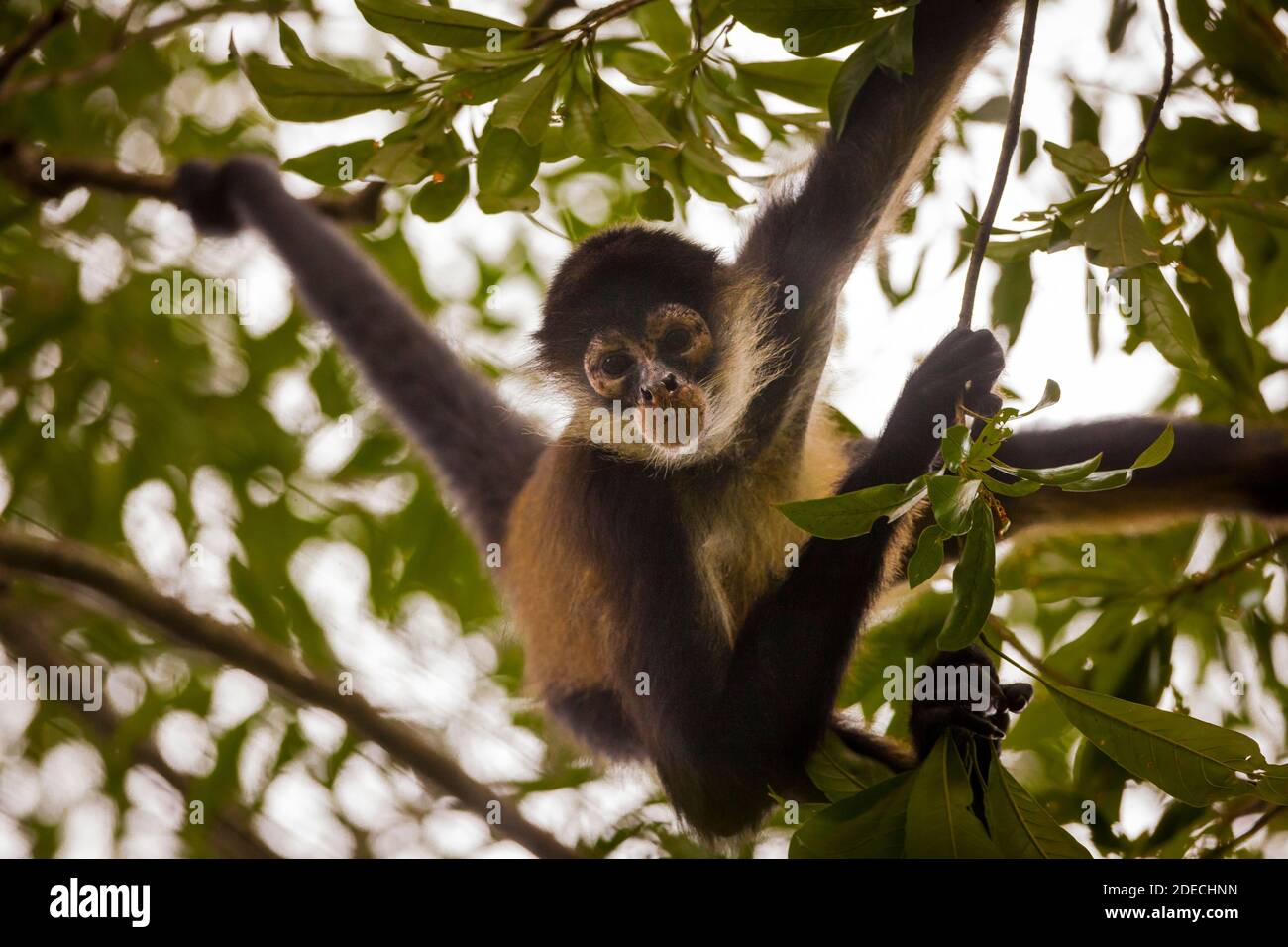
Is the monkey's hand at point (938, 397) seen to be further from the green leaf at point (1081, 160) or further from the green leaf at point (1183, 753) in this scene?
the green leaf at point (1183, 753)

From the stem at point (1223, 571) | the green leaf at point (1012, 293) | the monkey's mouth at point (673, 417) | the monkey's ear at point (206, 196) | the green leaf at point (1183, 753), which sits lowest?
the green leaf at point (1183, 753)

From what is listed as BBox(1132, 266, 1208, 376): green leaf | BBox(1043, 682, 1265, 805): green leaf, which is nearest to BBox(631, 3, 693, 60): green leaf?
BBox(1132, 266, 1208, 376): green leaf

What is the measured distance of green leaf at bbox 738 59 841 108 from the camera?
136 inches

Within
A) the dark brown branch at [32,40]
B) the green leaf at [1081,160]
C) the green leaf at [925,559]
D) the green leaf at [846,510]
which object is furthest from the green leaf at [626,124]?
the dark brown branch at [32,40]

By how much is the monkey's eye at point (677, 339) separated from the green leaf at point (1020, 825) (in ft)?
5.90

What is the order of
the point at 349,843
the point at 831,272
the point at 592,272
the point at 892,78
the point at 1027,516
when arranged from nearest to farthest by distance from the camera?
the point at 892,78
the point at 831,272
the point at 592,272
the point at 1027,516
the point at 349,843

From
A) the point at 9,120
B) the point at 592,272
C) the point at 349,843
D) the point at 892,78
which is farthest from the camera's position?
the point at 9,120

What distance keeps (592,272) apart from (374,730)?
6.52 ft

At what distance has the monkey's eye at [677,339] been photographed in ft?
12.6

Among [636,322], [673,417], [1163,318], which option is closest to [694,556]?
[673,417]

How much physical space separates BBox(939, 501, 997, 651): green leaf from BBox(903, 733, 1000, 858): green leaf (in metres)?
0.55
